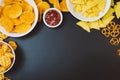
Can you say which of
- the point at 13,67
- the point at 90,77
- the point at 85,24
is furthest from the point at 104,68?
the point at 13,67

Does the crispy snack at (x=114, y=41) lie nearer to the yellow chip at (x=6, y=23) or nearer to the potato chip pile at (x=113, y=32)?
the potato chip pile at (x=113, y=32)

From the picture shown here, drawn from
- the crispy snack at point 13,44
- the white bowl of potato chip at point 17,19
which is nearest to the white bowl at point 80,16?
the white bowl of potato chip at point 17,19

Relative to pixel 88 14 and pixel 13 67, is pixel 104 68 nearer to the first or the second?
pixel 88 14

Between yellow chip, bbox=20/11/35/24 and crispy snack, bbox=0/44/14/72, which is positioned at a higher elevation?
yellow chip, bbox=20/11/35/24

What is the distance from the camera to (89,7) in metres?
1.04

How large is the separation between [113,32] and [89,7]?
12 centimetres

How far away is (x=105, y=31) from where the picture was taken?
106 cm

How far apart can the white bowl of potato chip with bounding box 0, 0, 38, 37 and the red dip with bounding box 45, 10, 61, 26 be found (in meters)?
0.04

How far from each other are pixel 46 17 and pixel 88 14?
0.14m

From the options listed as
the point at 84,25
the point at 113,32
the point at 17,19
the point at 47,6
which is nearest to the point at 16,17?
the point at 17,19

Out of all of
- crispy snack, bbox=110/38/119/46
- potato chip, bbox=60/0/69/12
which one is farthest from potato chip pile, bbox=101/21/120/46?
potato chip, bbox=60/0/69/12

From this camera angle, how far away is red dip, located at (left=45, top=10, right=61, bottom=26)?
1.05m

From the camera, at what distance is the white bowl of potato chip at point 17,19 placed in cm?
103

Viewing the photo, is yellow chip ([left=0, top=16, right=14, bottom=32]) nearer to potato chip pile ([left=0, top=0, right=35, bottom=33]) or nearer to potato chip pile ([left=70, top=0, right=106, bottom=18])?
potato chip pile ([left=0, top=0, right=35, bottom=33])
